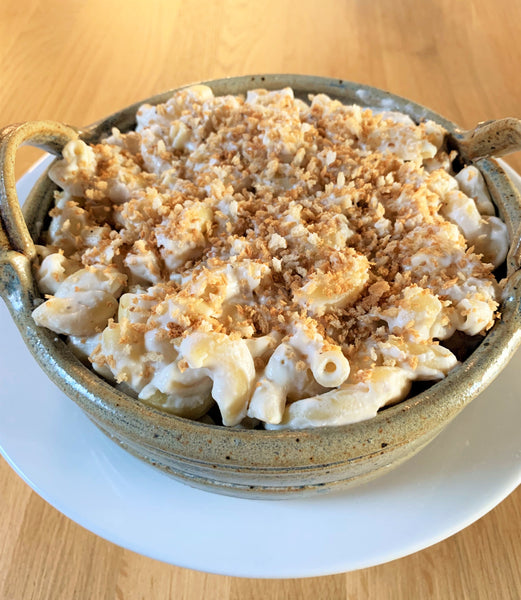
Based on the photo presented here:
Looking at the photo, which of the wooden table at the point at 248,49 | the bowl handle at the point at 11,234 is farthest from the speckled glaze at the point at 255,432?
the wooden table at the point at 248,49

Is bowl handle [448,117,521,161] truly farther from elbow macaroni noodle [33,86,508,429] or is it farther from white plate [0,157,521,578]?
white plate [0,157,521,578]

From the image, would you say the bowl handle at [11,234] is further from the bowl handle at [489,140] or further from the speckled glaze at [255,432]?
the bowl handle at [489,140]

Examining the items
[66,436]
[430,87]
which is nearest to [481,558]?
[66,436]

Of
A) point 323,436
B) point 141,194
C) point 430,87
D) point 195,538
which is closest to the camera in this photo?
point 323,436

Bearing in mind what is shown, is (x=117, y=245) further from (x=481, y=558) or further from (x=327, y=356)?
(x=481, y=558)

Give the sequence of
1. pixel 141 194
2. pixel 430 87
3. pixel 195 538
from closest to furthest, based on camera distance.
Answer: pixel 195 538
pixel 141 194
pixel 430 87

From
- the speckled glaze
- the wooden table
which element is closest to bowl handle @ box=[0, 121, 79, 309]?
the speckled glaze
